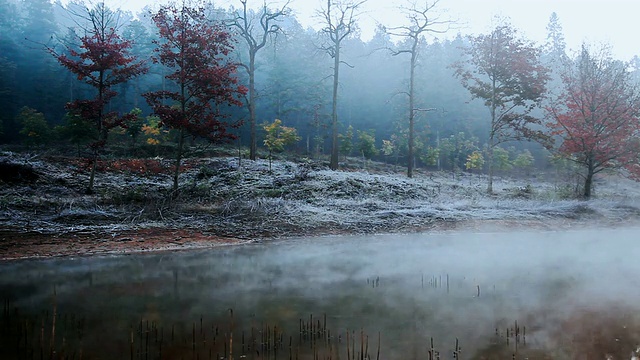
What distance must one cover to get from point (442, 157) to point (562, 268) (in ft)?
140

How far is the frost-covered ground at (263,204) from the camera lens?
12.2 metres

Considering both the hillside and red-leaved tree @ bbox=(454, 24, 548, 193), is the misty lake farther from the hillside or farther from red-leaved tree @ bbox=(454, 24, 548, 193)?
red-leaved tree @ bbox=(454, 24, 548, 193)

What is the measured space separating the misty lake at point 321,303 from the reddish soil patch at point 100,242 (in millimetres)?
657

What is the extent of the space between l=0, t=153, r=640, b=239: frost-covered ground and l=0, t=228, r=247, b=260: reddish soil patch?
467 mm

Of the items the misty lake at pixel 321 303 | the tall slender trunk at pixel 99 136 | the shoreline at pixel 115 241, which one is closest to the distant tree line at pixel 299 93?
the tall slender trunk at pixel 99 136

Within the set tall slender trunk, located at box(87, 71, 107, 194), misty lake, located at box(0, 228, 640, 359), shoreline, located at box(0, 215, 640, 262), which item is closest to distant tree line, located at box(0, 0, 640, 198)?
tall slender trunk, located at box(87, 71, 107, 194)

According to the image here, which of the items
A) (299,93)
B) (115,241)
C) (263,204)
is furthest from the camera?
(299,93)

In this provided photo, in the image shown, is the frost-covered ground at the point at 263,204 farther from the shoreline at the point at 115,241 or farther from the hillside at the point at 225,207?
the shoreline at the point at 115,241

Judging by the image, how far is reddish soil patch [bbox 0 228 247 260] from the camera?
9461 mm

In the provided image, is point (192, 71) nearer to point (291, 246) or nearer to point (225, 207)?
point (225, 207)

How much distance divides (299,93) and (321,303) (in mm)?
44291

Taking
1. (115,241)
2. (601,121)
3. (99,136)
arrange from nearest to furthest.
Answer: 1. (115,241)
2. (99,136)
3. (601,121)

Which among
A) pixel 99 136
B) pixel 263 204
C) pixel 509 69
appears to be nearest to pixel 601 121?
pixel 509 69

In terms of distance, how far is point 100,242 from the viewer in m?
10.3
